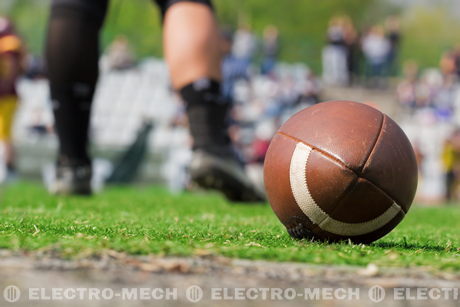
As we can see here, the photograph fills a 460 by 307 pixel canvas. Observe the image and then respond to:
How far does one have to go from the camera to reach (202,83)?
16.8ft

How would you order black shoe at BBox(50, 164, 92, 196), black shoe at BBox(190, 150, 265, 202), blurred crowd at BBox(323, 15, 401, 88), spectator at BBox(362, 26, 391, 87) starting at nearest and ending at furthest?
black shoe at BBox(190, 150, 265, 202) → black shoe at BBox(50, 164, 92, 196) → blurred crowd at BBox(323, 15, 401, 88) → spectator at BBox(362, 26, 391, 87)

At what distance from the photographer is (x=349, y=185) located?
307 centimetres

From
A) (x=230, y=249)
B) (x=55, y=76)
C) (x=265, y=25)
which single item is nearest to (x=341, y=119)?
(x=230, y=249)

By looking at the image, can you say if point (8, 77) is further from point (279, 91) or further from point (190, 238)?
point (279, 91)

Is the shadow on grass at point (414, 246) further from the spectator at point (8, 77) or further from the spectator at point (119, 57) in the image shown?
the spectator at point (119, 57)

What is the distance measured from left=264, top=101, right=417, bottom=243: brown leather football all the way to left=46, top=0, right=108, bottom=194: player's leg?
2.42 meters

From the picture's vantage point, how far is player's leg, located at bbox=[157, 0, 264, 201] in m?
4.98

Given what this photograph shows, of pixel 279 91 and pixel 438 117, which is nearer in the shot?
pixel 438 117

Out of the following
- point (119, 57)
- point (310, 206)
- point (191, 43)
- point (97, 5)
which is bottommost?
point (119, 57)

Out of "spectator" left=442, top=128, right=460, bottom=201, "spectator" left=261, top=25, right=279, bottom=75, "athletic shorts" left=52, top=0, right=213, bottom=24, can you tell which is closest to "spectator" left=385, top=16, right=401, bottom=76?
"spectator" left=261, top=25, right=279, bottom=75

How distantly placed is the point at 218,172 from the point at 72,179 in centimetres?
112

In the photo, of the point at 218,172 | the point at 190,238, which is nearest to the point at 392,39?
the point at 218,172

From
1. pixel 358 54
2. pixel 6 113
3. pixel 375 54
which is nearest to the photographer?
pixel 6 113

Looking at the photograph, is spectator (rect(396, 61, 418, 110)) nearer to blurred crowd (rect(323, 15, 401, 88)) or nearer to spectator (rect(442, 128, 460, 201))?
blurred crowd (rect(323, 15, 401, 88))
